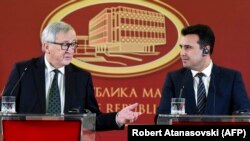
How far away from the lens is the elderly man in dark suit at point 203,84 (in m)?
3.91

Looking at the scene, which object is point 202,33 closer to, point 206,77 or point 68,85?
point 206,77

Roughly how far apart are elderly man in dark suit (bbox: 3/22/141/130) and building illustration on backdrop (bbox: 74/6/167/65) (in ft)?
4.34

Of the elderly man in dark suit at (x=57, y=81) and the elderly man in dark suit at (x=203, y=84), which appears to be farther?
the elderly man in dark suit at (x=203, y=84)

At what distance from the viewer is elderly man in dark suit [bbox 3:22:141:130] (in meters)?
3.80

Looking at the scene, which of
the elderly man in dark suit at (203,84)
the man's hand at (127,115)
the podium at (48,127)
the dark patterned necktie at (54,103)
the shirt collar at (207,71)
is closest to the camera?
the podium at (48,127)

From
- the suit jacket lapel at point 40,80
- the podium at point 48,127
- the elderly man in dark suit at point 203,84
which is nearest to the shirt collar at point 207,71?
the elderly man in dark suit at point 203,84

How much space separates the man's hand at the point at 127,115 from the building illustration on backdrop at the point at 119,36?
5.58ft

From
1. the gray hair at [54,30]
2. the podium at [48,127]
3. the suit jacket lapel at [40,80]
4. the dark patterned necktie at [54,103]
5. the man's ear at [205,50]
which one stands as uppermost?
the gray hair at [54,30]

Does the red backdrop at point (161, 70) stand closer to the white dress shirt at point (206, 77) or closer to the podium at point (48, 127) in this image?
the white dress shirt at point (206, 77)

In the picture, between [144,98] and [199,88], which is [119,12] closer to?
[144,98]

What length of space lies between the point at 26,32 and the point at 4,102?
185 centimetres

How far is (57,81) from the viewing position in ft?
12.7

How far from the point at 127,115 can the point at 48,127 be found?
0.49m

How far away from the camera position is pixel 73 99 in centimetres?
382
